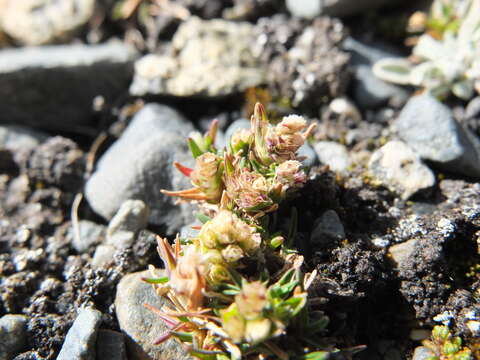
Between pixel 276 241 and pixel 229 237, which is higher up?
pixel 229 237

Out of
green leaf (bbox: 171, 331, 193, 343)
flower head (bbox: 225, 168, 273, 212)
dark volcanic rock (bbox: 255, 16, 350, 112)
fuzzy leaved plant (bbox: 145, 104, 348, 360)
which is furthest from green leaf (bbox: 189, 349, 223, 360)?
dark volcanic rock (bbox: 255, 16, 350, 112)

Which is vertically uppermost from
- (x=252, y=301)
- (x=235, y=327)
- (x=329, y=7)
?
(x=329, y=7)

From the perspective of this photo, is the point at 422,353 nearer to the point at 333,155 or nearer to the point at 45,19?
the point at 333,155

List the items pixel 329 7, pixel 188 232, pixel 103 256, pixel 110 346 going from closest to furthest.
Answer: pixel 110 346 → pixel 188 232 → pixel 103 256 → pixel 329 7

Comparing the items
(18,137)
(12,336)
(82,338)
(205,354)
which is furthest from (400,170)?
(18,137)

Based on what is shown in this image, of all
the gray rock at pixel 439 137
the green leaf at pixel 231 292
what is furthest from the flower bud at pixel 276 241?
the gray rock at pixel 439 137

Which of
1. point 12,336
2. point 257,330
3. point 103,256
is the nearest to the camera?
point 257,330

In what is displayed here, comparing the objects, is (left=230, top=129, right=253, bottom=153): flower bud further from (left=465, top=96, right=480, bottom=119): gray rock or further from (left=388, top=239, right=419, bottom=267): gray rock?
(left=465, top=96, right=480, bottom=119): gray rock

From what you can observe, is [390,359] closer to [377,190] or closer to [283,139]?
[377,190]

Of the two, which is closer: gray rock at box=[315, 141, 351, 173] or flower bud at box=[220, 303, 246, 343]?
flower bud at box=[220, 303, 246, 343]
